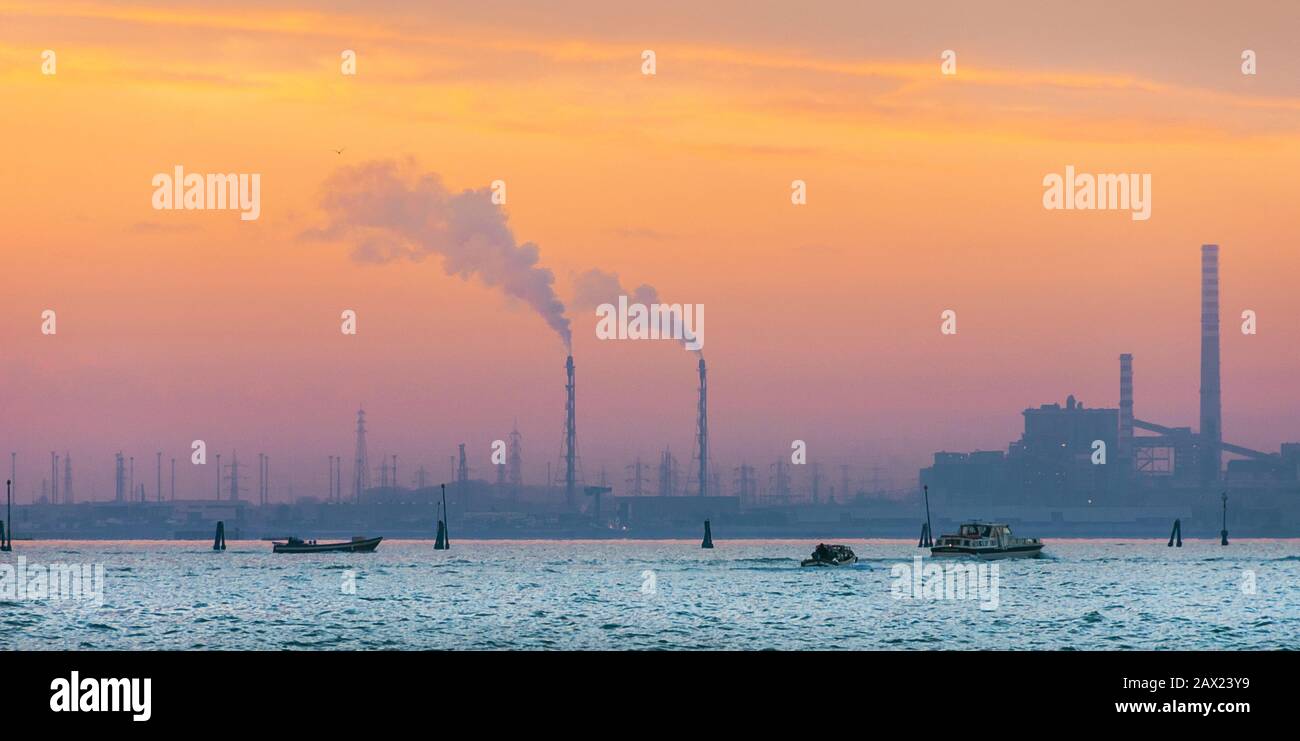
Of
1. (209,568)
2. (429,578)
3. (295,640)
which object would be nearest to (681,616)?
(295,640)

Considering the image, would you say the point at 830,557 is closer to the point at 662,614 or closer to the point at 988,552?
the point at 988,552

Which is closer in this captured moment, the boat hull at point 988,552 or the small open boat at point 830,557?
the boat hull at point 988,552

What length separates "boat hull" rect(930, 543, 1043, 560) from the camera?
138m

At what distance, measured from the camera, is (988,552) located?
14038 centimetres

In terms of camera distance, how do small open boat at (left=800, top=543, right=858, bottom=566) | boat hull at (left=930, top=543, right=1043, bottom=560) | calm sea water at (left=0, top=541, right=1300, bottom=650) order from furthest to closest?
small open boat at (left=800, top=543, right=858, bottom=566) < boat hull at (left=930, top=543, right=1043, bottom=560) < calm sea water at (left=0, top=541, right=1300, bottom=650)

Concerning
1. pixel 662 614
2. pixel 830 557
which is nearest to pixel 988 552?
pixel 830 557

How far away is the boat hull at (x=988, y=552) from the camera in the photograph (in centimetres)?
13750

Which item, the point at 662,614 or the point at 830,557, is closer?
the point at 662,614

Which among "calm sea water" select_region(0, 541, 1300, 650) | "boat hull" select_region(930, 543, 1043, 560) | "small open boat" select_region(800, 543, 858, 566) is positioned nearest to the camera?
"calm sea water" select_region(0, 541, 1300, 650)
